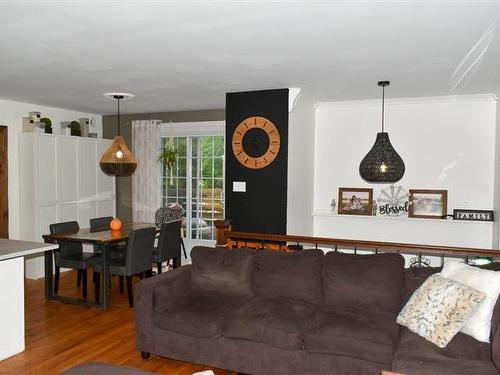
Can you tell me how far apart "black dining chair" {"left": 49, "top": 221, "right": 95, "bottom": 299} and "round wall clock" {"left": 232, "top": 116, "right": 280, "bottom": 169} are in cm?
220

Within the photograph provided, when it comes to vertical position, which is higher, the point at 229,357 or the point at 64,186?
the point at 64,186

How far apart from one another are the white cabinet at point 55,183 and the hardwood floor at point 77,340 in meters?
1.19

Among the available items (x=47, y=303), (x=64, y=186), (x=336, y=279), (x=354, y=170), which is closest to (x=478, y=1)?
(x=336, y=279)

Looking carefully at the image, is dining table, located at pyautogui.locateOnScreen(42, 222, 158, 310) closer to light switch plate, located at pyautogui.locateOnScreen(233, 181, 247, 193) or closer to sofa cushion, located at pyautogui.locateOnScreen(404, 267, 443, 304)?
light switch plate, located at pyautogui.locateOnScreen(233, 181, 247, 193)

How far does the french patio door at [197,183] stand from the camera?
23.0ft

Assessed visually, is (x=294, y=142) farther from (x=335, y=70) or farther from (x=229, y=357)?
(x=229, y=357)

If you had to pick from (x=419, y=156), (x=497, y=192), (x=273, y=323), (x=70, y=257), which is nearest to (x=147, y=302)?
(x=273, y=323)

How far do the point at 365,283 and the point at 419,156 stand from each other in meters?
3.05

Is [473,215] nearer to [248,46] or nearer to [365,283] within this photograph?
[365,283]

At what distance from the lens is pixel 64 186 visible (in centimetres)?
667

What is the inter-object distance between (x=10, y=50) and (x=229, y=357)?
297cm

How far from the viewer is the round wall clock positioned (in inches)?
204

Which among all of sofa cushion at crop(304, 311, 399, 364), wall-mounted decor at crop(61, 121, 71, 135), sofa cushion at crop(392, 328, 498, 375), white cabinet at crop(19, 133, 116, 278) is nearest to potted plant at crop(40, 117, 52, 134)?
white cabinet at crop(19, 133, 116, 278)

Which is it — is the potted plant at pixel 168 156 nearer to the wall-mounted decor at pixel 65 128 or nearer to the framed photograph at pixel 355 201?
the wall-mounted decor at pixel 65 128
